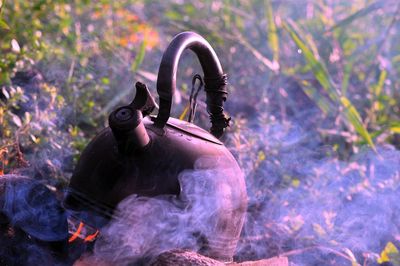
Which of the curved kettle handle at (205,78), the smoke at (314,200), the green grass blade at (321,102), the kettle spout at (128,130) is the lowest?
the smoke at (314,200)

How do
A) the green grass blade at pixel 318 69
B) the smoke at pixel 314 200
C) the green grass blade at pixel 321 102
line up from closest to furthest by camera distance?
the smoke at pixel 314 200 < the green grass blade at pixel 318 69 < the green grass blade at pixel 321 102

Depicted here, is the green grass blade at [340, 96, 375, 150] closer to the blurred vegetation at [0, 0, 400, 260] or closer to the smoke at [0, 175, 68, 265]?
the blurred vegetation at [0, 0, 400, 260]

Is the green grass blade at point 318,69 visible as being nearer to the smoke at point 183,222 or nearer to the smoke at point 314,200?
the smoke at point 314,200

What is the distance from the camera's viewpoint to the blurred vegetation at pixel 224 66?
10.4 feet

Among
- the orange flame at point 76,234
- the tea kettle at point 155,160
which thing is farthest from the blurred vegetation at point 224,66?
the tea kettle at point 155,160

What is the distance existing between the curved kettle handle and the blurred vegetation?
909mm

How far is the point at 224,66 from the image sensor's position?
4871 mm

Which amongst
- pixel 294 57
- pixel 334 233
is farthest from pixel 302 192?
pixel 294 57

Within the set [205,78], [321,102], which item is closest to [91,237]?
[205,78]

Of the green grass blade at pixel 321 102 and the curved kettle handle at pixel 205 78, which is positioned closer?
the curved kettle handle at pixel 205 78

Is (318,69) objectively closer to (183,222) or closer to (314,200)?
(314,200)

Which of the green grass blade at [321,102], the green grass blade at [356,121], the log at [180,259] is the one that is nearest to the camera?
the log at [180,259]

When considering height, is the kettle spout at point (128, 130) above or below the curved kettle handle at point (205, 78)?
below

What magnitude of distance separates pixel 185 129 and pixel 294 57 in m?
3.01
